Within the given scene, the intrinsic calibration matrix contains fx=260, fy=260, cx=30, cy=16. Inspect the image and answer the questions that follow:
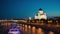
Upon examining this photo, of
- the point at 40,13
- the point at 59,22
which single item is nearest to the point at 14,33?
the point at 59,22

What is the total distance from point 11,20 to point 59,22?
222 ft

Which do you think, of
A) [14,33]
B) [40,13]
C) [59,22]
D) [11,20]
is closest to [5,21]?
[11,20]

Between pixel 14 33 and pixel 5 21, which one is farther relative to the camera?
pixel 5 21

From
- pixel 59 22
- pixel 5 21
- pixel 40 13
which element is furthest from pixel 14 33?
pixel 40 13

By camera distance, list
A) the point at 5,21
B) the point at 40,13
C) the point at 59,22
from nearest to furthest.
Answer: the point at 59,22 → the point at 5,21 → the point at 40,13

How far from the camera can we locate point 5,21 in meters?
104

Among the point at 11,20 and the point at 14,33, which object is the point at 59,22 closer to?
the point at 14,33

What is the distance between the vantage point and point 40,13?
111 m

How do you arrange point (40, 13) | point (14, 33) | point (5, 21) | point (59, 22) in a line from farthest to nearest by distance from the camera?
point (40, 13) → point (5, 21) → point (59, 22) → point (14, 33)

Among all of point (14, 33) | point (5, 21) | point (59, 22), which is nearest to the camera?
point (14, 33)

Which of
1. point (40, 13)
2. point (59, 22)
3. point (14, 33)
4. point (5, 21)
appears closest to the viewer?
point (14, 33)

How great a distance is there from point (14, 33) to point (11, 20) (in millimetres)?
79599

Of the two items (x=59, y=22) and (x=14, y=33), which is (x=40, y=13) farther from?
(x=14, y=33)

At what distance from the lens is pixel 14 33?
26250 mm
